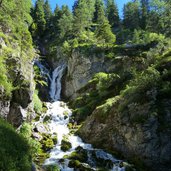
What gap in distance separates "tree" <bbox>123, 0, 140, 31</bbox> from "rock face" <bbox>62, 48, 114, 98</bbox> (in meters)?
31.3

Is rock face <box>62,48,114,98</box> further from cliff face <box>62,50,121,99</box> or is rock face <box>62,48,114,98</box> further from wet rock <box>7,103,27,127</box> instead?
wet rock <box>7,103,27,127</box>

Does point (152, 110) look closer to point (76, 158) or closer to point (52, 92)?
point (76, 158)

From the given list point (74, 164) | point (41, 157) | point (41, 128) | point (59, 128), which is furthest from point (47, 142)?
point (74, 164)

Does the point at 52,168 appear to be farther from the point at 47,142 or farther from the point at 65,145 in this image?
the point at 47,142

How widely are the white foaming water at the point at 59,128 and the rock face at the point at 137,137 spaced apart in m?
1.46

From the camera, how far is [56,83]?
166 feet

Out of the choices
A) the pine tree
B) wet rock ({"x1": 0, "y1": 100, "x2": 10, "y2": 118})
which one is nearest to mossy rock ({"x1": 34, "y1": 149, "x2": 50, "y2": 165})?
wet rock ({"x1": 0, "y1": 100, "x2": 10, "y2": 118})

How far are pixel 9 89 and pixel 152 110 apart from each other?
42.3 ft

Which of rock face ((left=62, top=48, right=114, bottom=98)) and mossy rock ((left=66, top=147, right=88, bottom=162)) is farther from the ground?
rock face ((left=62, top=48, right=114, bottom=98))

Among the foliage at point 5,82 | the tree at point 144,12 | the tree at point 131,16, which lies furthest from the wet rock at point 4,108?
the tree at point 144,12

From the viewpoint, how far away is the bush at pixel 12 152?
11.6m

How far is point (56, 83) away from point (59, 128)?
18409 mm

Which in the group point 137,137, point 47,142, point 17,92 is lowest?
point 47,142

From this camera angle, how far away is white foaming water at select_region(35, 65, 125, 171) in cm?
2389
